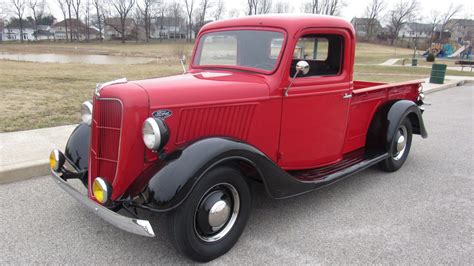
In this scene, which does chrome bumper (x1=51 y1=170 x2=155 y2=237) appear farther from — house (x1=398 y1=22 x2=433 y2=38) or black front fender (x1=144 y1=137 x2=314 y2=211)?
house (x1=398 y1=22 x2=433 y2=38)

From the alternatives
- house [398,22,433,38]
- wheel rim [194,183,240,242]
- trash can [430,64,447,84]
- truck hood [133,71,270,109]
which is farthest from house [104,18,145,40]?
wheel rim [194,183,240,242]

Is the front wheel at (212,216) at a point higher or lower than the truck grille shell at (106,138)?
lower

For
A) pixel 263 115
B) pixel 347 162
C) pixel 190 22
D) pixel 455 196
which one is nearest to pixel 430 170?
pixel 455 196

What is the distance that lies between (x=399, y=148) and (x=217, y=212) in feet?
10.1

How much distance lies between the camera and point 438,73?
15109mm

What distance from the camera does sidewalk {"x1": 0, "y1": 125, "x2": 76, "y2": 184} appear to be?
3.96m

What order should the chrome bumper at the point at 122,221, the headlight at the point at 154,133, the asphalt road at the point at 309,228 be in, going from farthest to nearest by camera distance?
the asphalt road at the point at 309,228 < the headlight at the point at 154,133 < the chrome bumper at the point at 122,221

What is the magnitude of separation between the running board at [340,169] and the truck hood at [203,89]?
95 centimetres

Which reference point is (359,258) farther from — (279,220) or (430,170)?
(430,170)

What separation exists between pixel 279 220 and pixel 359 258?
81 cm

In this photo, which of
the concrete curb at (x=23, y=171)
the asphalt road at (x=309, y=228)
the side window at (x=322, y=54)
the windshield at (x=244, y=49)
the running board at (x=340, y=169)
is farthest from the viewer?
the concrete curb at (x=23, y=171)

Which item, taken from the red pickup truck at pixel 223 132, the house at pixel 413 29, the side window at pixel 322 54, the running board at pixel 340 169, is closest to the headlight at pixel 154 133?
the red pickup truck at pixel 223 132

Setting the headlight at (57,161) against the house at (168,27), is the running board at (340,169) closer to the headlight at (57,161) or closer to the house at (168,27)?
the headlight at (57,161)

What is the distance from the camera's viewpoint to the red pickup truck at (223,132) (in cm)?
246
